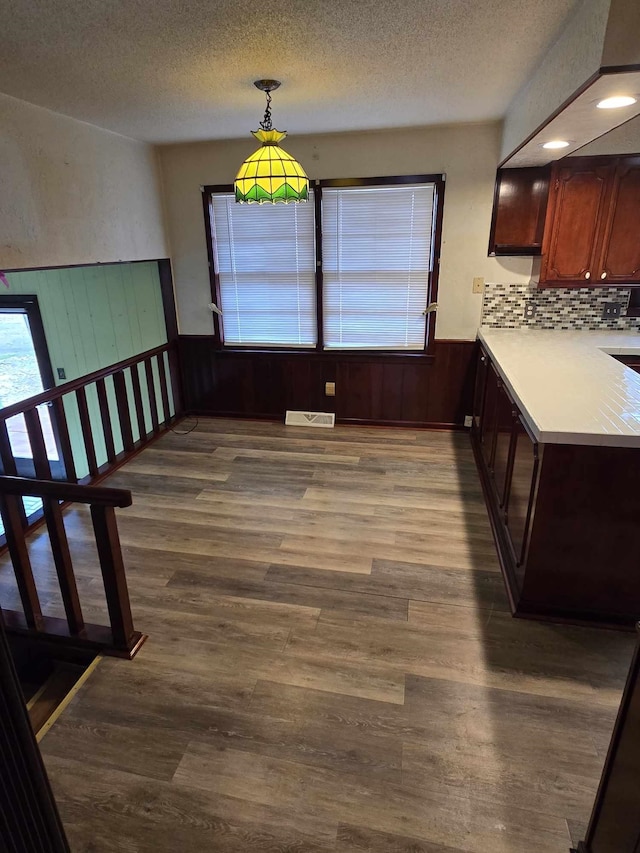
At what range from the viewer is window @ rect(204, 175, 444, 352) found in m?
4.09

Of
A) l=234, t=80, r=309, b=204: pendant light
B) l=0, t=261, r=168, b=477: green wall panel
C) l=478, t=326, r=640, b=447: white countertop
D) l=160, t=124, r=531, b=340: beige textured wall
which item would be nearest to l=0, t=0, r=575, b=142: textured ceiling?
l=234, t=80, r=309, b=204: pendant light

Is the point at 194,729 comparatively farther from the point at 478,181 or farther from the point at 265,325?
the point at 478,181

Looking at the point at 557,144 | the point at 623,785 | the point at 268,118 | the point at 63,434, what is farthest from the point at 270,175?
the point at 623,785

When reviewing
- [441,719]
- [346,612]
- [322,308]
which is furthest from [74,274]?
[441,719]

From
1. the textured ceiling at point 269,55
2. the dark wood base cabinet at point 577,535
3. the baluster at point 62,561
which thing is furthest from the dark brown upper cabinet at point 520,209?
the baluster at point 62,561

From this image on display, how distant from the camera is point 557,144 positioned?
114 inches

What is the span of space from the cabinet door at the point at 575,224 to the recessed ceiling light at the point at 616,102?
4.88ft

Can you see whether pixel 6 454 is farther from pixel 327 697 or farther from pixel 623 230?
pixel 623 230

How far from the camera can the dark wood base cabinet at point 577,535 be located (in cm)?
205

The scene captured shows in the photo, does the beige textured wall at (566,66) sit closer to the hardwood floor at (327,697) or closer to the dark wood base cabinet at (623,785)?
the dark wood base cabinet at (623,785)

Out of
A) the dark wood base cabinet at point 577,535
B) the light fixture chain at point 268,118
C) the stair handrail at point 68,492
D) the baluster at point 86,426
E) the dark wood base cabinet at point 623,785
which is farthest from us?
the baluster at point 86,426

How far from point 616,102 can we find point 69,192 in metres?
3.14

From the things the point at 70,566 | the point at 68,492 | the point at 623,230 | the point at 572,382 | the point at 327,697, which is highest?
the point at 623,230

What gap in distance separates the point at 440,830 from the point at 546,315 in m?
3.65
